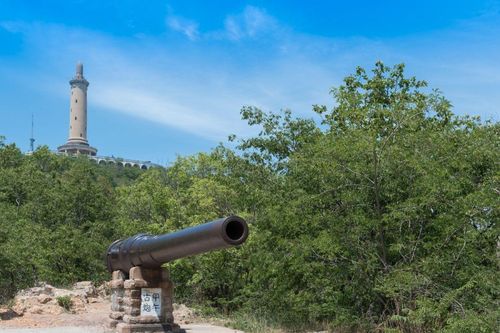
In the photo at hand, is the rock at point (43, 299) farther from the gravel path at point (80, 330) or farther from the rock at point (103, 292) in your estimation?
the gravel path at point (80, 330)

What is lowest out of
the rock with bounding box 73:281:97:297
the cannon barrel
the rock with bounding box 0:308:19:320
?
the rock with bounding box 0:308:19:320

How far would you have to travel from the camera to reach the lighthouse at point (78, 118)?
137 metres

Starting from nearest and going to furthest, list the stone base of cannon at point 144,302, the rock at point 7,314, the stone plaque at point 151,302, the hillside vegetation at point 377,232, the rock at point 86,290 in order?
the hillside vegetation at point 377,232 → the stone base of cannon at point 144,302 → the stone plaque at point 151,302 → the rock at point 7,314 → the rock at point 86,290

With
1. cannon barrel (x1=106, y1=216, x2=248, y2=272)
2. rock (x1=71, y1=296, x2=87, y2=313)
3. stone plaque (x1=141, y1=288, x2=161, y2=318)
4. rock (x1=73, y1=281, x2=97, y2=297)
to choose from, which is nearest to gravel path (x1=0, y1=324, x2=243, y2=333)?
stone plaque (x1=141, y1=288, x2=161, y2=318)

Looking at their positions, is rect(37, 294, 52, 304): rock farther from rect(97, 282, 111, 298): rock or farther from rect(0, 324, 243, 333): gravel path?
rect(0, 324, 243, 333): gravel path

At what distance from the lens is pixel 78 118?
143375mm

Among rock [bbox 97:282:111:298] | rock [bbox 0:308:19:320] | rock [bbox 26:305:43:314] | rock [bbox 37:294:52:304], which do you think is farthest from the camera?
rock [bbox 97:282:111:298]

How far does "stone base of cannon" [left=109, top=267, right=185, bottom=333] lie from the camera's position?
39.2ft

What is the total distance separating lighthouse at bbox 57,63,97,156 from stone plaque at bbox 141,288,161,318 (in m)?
128

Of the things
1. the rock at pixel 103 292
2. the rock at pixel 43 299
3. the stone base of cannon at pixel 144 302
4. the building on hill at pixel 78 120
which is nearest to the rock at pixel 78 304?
the rock at pixel 43 299

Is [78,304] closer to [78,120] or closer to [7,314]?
[7,314]

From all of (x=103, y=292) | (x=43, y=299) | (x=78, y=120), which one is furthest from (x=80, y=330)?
(x=78, y=120)

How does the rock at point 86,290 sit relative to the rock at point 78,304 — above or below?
above

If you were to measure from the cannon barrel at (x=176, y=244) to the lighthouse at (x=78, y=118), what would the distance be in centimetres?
12742
